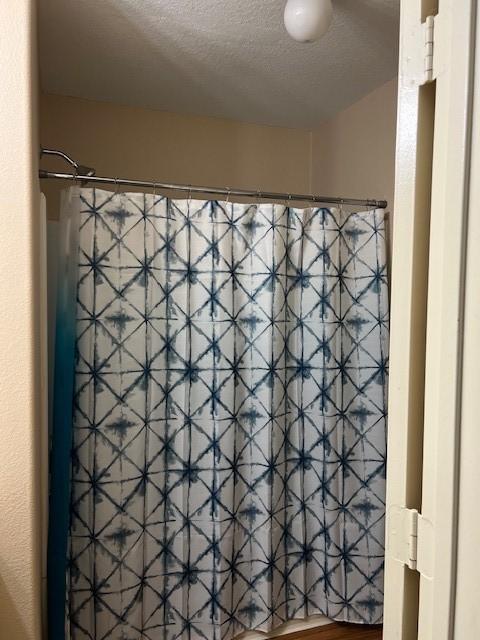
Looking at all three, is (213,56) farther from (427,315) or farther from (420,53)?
(427,315)

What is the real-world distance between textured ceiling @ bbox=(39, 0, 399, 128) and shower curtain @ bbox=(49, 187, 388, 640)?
59 cm

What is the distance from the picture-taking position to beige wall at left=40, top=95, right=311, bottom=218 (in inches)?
95.6

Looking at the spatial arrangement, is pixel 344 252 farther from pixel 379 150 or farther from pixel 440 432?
pixel 440 432

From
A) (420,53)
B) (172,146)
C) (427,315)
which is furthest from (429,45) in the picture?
(172,146)

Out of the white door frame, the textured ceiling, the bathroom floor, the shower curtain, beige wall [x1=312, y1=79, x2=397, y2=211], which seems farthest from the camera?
beige wall [x1=312, y1=79, x2=397, y2=211]

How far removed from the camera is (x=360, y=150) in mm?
2408

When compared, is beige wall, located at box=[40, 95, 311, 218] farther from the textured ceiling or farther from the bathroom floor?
the bathroom floor

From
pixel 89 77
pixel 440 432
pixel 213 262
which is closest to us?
pixel 440 432

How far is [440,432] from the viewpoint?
71 centimetres

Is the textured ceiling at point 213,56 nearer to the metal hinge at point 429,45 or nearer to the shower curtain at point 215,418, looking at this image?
the shower curtain at point 215,418

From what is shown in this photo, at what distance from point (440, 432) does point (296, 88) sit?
1.98m

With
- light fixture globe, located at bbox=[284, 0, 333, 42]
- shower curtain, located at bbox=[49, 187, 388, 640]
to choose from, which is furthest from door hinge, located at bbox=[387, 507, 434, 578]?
light fixture globe, located at bbox=[284, 0, 333, 42]

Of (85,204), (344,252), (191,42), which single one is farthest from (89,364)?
(191,42)

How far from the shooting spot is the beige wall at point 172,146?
95.6 inches
